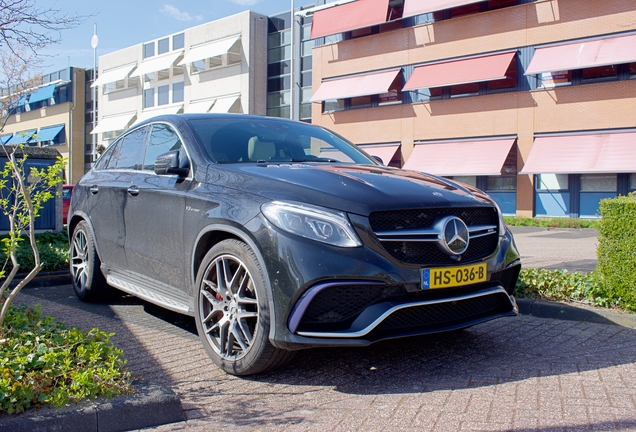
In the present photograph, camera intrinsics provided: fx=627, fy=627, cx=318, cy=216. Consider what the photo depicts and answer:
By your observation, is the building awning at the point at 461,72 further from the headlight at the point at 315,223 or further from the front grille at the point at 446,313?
the headlight at the point at 315,223

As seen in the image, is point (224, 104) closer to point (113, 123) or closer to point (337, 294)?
point (113, 123)

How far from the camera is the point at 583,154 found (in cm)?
2305

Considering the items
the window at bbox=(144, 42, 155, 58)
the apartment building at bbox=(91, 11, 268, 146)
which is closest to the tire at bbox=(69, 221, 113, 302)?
the apartment building at bbox=(91, 11, 268, 146)

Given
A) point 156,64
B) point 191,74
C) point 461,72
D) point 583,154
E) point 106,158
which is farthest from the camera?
point 156,64

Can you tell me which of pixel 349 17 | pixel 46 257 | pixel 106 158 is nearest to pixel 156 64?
pixel 349 17

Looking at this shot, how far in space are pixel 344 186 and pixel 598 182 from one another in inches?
881

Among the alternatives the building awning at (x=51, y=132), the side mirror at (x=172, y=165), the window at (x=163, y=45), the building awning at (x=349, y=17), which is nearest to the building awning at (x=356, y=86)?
the building awning at (x=349, y=17)

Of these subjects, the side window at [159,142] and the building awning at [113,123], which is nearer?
the side window at [159,142]

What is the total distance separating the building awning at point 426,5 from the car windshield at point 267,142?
22739 mm

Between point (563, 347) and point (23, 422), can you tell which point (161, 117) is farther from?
point (563, 347)

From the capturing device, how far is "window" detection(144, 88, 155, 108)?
152 ft

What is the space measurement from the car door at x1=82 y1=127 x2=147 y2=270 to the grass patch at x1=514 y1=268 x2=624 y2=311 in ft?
12.0

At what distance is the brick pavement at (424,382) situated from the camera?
10.2 feet

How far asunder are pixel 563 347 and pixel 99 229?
4055 mm
